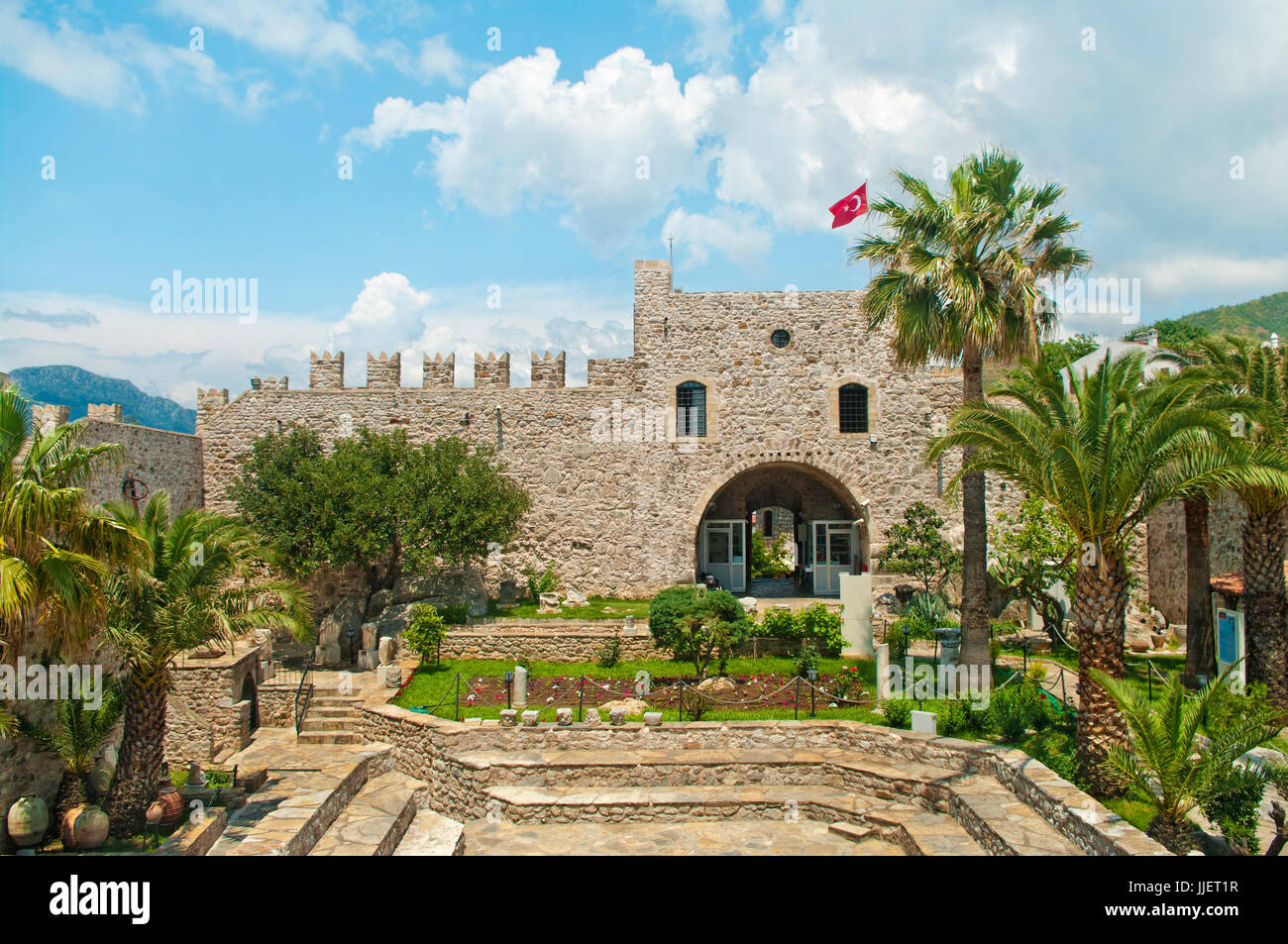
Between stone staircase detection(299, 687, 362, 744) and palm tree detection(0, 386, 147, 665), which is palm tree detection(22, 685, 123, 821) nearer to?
palm tree detection(0, 386, 147, 665)

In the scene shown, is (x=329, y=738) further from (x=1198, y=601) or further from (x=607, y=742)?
(x=1198, y=601)

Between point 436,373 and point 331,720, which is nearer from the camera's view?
point 331,720

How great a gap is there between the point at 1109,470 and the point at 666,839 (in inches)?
299

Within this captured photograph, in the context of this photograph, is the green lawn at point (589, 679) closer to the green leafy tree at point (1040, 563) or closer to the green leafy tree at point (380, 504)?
the green leafy tree at point (380, 504)

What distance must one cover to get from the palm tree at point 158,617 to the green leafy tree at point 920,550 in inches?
564

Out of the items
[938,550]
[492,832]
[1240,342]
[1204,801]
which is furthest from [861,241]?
[492,832]

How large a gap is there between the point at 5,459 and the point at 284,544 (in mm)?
10610

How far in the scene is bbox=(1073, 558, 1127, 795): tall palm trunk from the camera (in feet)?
33.8

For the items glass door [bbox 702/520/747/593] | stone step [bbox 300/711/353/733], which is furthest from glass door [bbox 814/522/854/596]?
stone step [bbox 300/711/353/733]

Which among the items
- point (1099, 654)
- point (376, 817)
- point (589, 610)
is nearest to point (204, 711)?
point (376, 817)

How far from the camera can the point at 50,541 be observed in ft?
28.5

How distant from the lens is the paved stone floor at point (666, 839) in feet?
36.0

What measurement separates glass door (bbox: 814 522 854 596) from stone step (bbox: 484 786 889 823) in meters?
11.3

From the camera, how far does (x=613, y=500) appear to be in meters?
21.9
